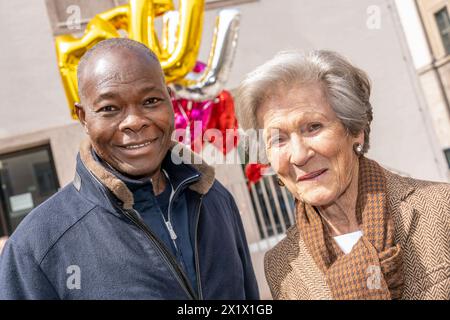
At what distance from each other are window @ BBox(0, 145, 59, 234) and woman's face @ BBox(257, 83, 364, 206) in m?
4.76

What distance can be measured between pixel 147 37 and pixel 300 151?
2.56 meters

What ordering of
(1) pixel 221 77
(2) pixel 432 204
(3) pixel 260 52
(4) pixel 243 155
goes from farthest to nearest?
(3) pixel 260 52
(1) pixel 221 77
(4) pixel 243 155
(2) pixel 432 204

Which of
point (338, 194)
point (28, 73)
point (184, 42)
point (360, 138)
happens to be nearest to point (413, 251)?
point (338, 194)

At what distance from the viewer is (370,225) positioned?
1585mm

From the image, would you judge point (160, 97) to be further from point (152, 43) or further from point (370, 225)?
point (152, 43)

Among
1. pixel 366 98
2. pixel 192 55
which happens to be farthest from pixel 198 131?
pixel 366 98

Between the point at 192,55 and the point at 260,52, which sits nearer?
the point at 192,55

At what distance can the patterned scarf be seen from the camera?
150 cm

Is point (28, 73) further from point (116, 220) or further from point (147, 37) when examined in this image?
point (116, 220)

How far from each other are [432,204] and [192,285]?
0.74m

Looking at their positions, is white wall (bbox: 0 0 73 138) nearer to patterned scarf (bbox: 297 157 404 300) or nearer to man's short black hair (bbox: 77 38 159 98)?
man's short black hair (bbox: 77 38 159 98)

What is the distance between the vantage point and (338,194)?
1.66 meters

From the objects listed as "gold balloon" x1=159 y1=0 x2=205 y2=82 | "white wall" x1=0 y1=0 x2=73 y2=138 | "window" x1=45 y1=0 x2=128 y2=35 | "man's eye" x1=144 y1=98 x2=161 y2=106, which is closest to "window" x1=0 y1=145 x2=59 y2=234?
"white wall" x1=0 y1=0 x2=73 y2=138

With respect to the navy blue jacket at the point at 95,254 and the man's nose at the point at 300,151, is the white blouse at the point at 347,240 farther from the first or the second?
the navy blue jacket at the point at 95,254
